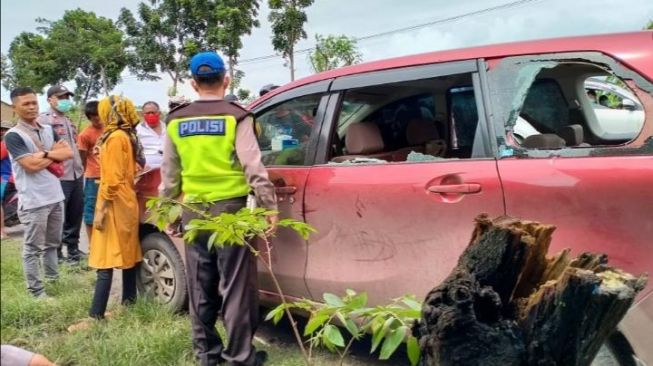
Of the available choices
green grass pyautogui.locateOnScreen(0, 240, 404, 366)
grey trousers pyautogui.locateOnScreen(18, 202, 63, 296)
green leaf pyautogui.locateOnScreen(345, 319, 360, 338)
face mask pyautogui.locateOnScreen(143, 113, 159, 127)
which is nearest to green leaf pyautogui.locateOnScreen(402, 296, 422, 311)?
green leaf pyautogui.locateOnScreen(345, 319, 360, 338)

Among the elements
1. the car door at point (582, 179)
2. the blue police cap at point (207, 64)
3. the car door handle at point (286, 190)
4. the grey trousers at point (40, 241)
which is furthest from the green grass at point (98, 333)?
the car door at point (582, 179)

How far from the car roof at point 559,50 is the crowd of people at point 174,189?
768 millimetres

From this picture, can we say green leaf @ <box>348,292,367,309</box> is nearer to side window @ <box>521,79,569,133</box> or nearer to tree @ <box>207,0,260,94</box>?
side window @ <box>521,79,569,133</box>

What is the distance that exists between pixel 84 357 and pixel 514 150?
2521 millimetres

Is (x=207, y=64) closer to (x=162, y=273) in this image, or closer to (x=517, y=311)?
(x=162, y=273)

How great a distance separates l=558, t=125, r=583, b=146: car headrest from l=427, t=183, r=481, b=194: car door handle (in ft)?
2.14

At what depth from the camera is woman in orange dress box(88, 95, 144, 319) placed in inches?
139

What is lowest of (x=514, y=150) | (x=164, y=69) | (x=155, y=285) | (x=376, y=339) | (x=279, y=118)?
(x=155, y=285)

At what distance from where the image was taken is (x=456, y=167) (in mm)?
2555

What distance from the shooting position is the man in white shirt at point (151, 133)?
219 inches

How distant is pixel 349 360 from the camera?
10.7 feet

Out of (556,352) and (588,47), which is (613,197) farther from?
(556,352)

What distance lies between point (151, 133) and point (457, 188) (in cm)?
399

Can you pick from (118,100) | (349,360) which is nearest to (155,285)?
(118,100)
